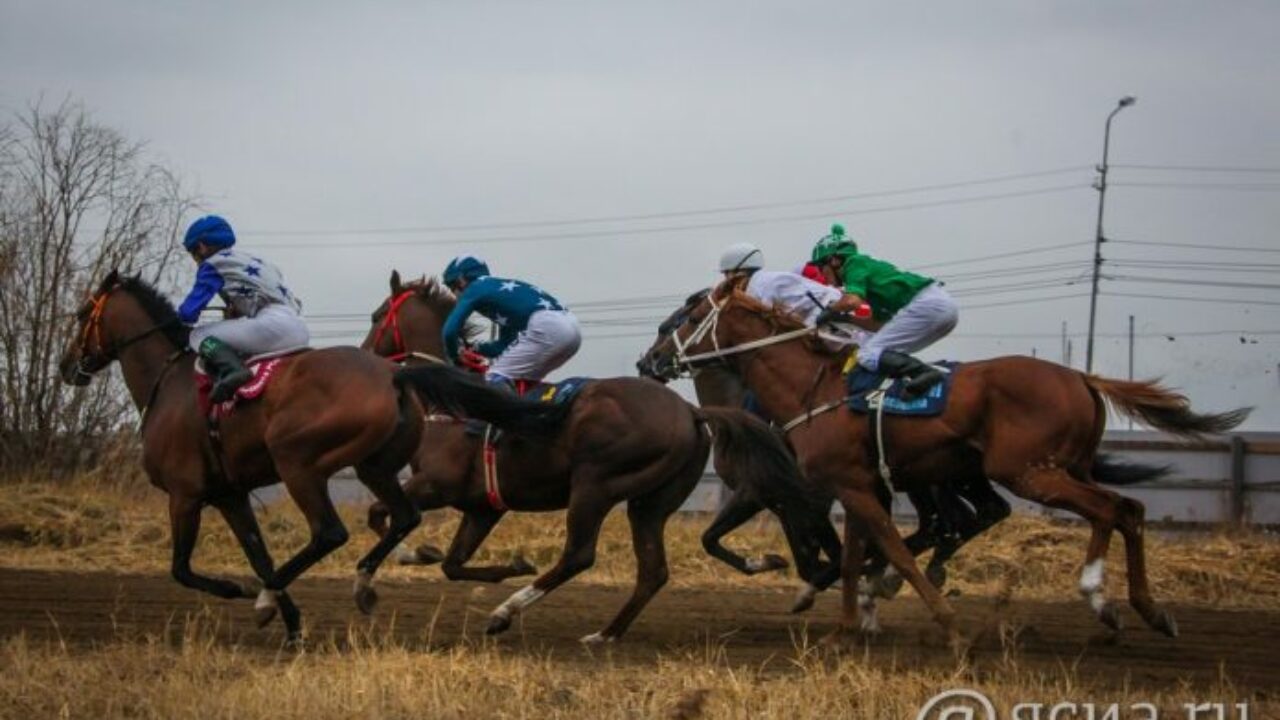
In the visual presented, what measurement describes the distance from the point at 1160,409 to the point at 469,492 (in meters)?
4.54

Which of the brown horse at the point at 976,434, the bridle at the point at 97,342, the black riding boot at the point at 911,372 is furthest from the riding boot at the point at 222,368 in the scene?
the black riding boot at the point at 911,372

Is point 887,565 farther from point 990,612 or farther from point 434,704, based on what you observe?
point 434,704

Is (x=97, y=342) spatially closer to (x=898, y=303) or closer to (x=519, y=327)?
(x=519, y=327)

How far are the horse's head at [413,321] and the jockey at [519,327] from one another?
1016mm

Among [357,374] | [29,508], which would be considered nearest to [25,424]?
[29,508]

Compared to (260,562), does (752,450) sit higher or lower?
higher

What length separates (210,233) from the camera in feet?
35.8

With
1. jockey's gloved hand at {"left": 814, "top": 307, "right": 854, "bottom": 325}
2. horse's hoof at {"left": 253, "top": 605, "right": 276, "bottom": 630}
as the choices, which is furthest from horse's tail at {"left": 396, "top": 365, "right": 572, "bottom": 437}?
jockey's gloved hand at {"left": 814, "top": 307, "right": 854, "bottom": 325}

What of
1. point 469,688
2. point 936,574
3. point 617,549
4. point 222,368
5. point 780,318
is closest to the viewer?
point 469,688

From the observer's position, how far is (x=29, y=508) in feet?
56.2

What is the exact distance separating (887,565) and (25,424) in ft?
44.5

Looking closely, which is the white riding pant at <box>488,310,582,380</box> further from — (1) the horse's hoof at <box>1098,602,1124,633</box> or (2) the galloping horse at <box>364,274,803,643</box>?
(1) the horse's hoof at <box>1098,602,1124,633</box>

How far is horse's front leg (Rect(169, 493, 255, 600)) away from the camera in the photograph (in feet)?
34.7

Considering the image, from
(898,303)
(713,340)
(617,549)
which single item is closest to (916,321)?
(898,303)
